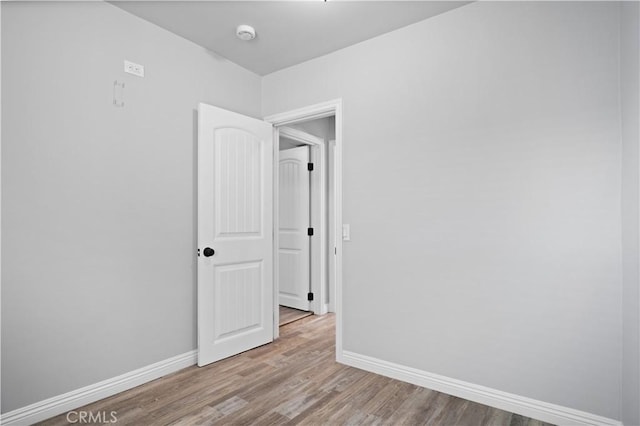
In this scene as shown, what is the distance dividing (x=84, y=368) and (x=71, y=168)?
1.25 m

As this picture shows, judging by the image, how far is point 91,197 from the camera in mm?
2180

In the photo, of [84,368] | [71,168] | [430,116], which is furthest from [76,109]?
[430,116]

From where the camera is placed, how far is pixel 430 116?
7.90 ft

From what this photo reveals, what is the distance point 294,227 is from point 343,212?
1.70 meters

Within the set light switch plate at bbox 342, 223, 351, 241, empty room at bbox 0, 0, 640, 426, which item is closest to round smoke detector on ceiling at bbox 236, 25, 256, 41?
empty room at bbox 0, 0, 640, 426

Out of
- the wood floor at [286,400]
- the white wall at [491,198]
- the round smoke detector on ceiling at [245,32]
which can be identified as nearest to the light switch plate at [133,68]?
the round smoke detector on ceiling at [245,32]

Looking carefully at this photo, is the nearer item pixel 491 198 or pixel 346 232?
pixel 491 198

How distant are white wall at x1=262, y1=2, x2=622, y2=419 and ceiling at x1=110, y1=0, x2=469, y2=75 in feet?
0.48

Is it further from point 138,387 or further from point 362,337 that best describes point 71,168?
point 362,337

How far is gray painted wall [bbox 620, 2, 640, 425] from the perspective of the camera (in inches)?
63.3

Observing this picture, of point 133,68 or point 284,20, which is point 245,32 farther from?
point 133,68

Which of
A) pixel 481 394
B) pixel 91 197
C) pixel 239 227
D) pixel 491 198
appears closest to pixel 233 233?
pixel 239 227

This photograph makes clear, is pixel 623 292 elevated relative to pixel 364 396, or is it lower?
elevated

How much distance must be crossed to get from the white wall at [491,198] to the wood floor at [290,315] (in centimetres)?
134
